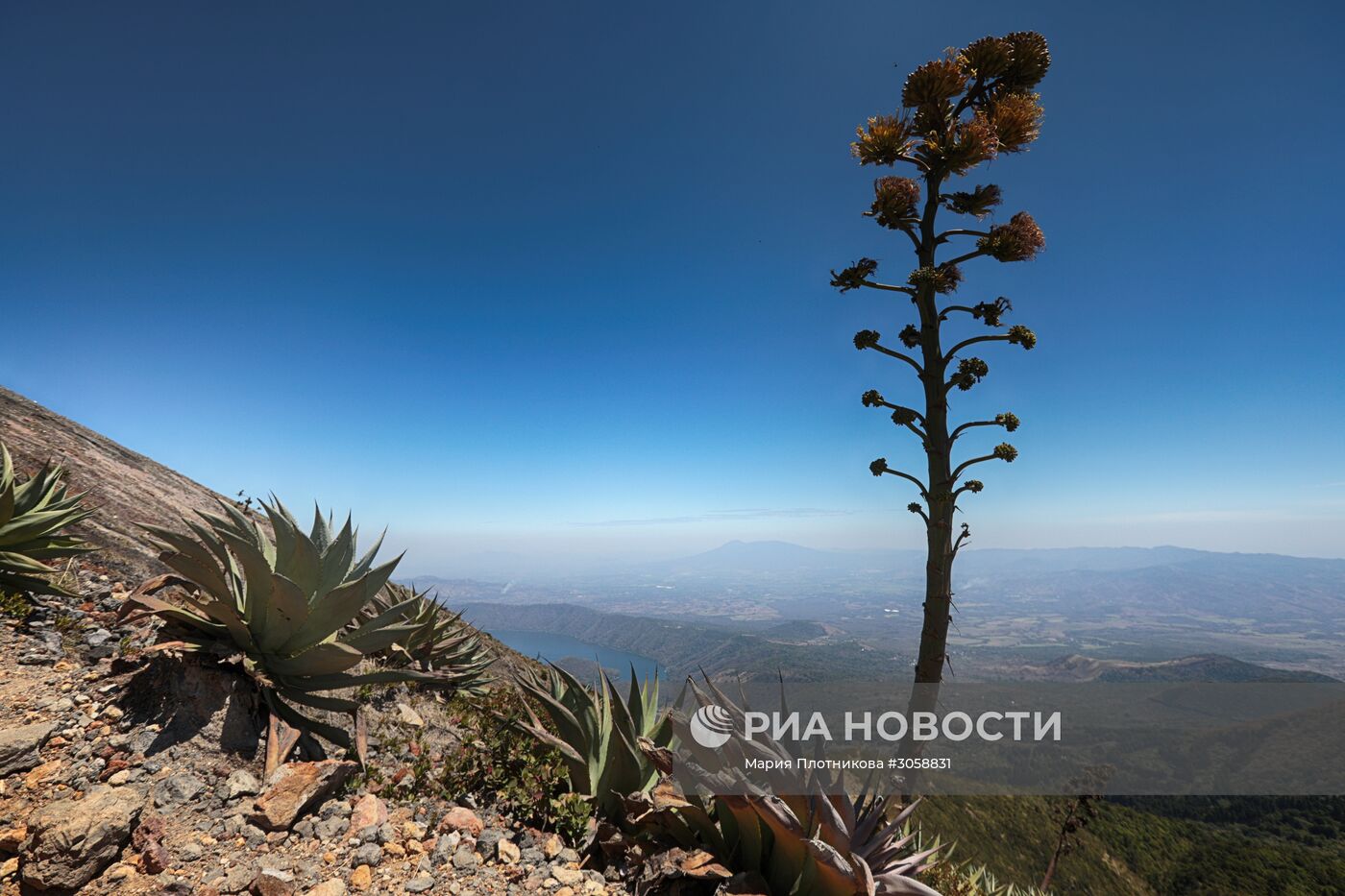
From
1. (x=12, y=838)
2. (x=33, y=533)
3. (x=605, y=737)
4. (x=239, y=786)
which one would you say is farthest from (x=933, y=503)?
(x=33, y=533)

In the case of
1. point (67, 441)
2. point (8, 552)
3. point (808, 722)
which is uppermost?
point (67, 441)

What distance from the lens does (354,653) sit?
3.25 meters

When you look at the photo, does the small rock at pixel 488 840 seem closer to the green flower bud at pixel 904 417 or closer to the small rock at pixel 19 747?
the small rock at pixel 19 747

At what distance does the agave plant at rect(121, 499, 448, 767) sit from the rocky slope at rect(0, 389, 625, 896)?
175mm

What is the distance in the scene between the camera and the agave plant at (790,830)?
2.12 metres

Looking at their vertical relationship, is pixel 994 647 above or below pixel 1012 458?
below

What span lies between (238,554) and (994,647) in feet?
666

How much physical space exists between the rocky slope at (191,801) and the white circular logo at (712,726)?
0.76 metres

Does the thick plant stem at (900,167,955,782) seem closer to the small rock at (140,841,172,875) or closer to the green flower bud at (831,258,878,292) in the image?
the green flower bud at (831,258,878,292)

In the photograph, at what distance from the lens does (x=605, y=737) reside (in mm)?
3260

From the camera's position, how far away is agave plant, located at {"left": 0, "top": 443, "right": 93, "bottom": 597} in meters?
3.75

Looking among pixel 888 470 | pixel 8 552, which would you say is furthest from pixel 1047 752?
pixel 8 552

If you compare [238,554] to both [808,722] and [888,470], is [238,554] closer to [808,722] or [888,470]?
[808,722]

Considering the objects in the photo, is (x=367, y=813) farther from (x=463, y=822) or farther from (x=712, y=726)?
(x=712, y=726)
